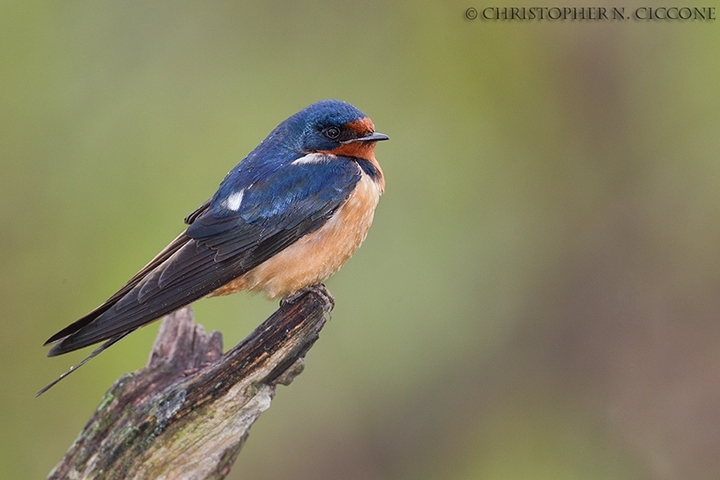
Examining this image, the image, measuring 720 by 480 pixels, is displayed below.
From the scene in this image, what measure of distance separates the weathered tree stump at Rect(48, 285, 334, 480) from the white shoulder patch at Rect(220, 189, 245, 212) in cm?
46

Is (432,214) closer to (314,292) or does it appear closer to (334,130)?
(334,130)

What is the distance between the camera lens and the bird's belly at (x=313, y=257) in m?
3.41

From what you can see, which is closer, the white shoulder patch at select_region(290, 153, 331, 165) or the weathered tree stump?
the weathered tree stump

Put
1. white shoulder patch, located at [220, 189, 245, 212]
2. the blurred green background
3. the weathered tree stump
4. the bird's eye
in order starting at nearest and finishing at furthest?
the weathered tree stump
white shoulder patch, located at [220, 189, 245, 212]
the bird's eye
the blurred green background

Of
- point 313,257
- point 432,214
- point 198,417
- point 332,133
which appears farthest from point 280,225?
point 432,214

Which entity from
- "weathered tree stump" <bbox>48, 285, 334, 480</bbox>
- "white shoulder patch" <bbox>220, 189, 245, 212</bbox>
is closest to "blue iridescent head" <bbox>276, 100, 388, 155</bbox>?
"white shoulder patch" <bbox>220, 189, 245, 212</bbox>

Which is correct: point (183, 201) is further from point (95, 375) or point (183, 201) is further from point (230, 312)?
point (95, 375)

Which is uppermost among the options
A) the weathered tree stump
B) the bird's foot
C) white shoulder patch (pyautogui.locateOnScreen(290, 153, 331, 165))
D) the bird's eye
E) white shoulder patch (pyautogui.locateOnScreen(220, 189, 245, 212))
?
the bird's eye

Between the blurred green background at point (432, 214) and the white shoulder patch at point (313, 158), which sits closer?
the white shoulder patch at point (313, 158)

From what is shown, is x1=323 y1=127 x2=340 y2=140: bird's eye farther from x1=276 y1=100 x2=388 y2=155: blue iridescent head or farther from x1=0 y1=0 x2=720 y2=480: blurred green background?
x1=0 y1=0 x2=720 y2=480: blurred green background

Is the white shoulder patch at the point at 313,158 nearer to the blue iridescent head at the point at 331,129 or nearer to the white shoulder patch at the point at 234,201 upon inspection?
the blue iridescent head at the point at 331,129

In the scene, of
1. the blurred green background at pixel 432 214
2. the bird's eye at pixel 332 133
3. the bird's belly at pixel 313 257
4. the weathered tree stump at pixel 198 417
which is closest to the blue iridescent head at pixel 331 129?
the bird's eye at pixel 332 133

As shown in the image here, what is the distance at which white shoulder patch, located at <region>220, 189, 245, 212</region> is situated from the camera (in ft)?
11.4

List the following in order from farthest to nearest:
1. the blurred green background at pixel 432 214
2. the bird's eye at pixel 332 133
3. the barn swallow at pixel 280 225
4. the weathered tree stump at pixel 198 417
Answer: the blurred green background at pixel 432 214 → the bird's eye at pixel 332 133 → the barn swallow at pixel 280 225 → the weathered tree stump at pixel 198 417
